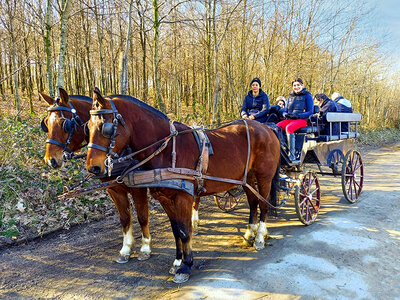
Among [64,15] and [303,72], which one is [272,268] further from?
[303,72]

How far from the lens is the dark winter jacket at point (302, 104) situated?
16.9 feet

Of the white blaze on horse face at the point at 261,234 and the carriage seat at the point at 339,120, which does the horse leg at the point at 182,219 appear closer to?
the white blaze on horse face at the point at 261,234

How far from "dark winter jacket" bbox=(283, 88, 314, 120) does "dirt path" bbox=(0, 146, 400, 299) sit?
1949 mm

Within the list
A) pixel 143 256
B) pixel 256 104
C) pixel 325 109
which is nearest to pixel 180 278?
pixel 143 256

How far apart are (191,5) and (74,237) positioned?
12.2 meters

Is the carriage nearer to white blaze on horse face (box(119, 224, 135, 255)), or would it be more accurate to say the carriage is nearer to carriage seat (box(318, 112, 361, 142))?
carriage seat (box(318, 112, 361, 142))

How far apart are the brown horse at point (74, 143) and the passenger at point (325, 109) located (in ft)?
13.4

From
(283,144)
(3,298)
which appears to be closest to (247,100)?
(283,144)

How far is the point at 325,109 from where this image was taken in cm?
595

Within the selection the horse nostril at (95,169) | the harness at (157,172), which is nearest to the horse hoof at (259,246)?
the harness at (157,172)

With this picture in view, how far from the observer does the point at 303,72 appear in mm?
11516

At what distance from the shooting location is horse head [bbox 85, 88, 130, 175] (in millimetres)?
2449

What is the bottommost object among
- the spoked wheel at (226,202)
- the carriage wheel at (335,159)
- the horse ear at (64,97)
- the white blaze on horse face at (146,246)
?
the white blaze on horse face at (146,246)

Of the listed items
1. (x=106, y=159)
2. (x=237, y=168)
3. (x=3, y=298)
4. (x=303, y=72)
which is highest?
(x=303, y=72)
